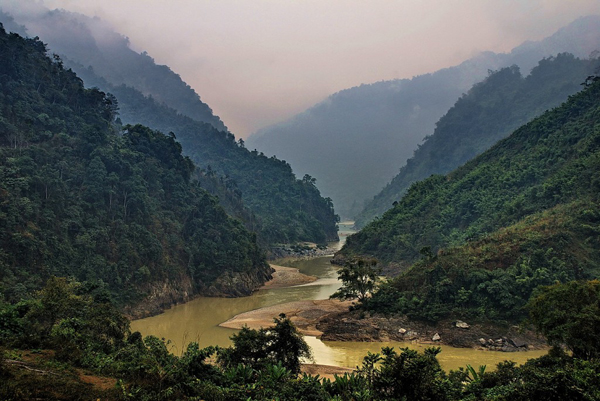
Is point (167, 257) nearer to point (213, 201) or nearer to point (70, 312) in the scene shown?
point (213, 201)

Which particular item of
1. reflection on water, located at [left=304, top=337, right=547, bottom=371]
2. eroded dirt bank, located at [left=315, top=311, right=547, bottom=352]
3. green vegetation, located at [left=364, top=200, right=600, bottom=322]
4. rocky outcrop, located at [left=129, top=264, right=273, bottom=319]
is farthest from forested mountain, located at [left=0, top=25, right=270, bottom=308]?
green vegetation, located at [left=364, top=200, right=600, bottom=322]

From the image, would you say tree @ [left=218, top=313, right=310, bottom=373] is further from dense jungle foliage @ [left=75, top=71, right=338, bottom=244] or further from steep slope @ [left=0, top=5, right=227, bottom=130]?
steep slope @ [left=0, top=5, right=227, bottom=130]

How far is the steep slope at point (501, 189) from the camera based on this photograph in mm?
38656

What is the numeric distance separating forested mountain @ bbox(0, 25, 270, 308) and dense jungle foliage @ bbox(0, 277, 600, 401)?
8.94 m

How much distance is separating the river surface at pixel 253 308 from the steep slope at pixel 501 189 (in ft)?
38.1

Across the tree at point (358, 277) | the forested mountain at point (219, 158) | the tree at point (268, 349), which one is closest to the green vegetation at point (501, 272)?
the tree at point (358, 277)

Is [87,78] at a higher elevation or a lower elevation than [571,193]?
higher

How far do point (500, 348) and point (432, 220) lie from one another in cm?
3532

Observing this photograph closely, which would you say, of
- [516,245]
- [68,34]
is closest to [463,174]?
[516,245]

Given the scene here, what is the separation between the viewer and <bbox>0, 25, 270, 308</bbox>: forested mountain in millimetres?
27438

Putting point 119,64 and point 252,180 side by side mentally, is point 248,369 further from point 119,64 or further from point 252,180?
point 119,64

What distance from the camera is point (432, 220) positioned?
183 feet

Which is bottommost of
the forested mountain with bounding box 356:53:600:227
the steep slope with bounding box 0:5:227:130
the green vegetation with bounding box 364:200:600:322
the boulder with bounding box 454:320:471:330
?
the boulder with bounding box 454:320:471:330

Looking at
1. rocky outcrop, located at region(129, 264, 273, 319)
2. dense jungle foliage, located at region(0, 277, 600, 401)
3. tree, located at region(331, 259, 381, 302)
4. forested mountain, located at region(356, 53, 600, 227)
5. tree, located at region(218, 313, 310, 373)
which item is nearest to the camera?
dense jungle foliage, located at region(0, 277, 600, 401)
